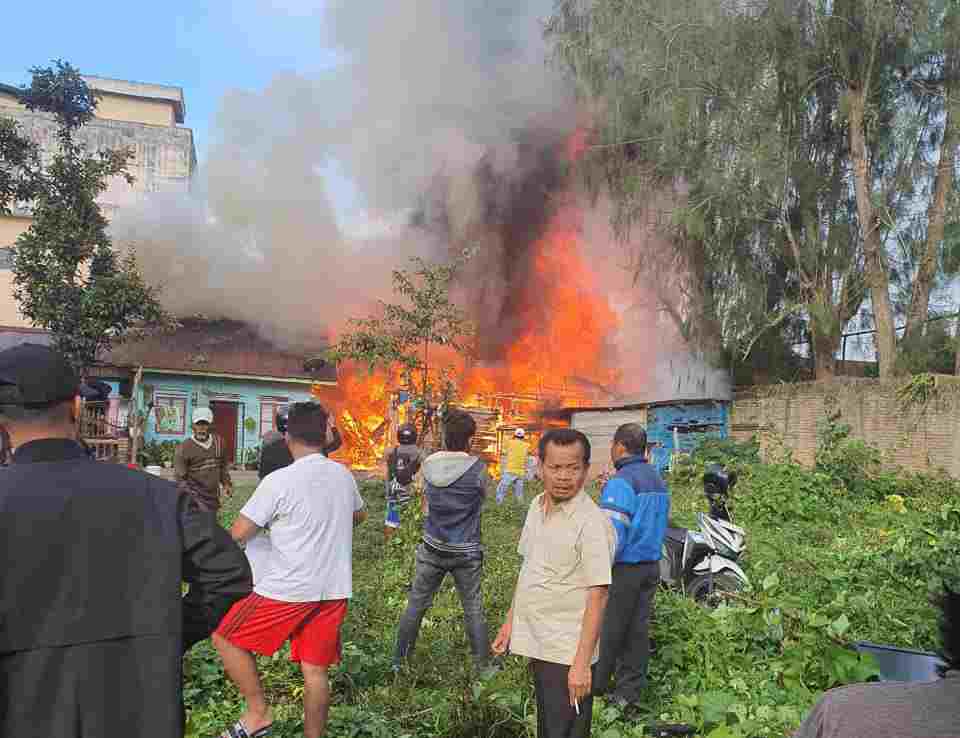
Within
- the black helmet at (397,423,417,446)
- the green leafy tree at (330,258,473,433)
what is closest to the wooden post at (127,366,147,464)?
the green leafy tree at (330,258,473,433)

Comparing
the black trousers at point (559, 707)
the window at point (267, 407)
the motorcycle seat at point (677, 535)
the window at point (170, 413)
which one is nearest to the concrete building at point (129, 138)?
the window at point (170, 413)

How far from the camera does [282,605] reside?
13.1 ft

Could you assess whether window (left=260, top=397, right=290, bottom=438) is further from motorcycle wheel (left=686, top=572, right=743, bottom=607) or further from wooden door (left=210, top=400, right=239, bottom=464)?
motorcycle wheel (left=686, top=572, right=743, bottom=607)

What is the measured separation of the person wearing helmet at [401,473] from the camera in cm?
1038

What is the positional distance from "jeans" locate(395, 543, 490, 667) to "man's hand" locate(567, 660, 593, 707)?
7.32 ft

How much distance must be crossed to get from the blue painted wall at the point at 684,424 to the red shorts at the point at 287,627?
59.7ft

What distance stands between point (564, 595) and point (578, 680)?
1.16ft

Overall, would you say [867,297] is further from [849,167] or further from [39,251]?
[39,251]

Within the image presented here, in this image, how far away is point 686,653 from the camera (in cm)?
550

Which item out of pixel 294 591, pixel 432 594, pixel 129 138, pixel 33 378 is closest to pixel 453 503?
pixel 432 594

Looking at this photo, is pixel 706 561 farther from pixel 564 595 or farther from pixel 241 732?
pixel 241 732

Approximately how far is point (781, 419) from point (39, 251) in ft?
57.3

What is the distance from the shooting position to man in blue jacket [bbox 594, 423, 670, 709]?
492 cm

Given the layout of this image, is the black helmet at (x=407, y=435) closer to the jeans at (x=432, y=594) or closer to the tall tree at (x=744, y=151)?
the jeans at (x=432, y=594)
